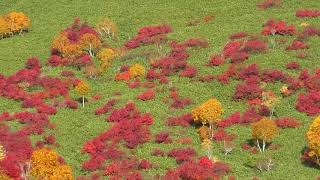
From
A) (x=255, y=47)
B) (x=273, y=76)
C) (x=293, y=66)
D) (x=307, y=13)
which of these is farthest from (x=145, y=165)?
(x=307, y=13)

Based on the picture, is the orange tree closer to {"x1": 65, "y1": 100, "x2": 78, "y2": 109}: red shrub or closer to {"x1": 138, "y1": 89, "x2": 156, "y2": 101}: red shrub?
{"x1": 138, "y1": 89, "x2": 156, "y2": 101}: red shrub

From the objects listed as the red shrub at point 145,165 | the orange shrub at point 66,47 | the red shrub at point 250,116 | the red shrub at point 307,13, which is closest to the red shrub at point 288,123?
the red shrub at point 250,116

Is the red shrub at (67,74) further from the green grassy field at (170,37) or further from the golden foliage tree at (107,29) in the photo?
the golden foliage tree at (107,29)

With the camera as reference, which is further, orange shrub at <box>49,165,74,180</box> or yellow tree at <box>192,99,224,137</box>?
yellow tree at <box>192,99,224,137</box>

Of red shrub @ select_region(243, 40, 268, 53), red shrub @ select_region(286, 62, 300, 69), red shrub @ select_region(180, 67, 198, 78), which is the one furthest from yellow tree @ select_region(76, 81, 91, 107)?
red shrub @ select_region(286, 62, 300, 69)

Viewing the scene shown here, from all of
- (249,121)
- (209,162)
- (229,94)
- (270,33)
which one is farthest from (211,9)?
(209,162)

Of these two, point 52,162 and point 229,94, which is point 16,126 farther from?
point 229,94
